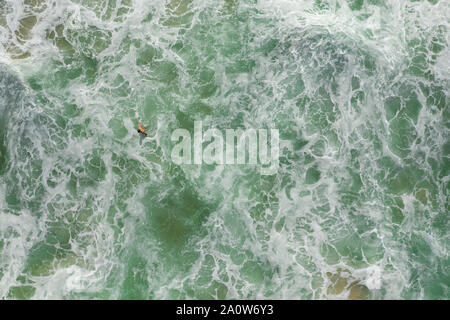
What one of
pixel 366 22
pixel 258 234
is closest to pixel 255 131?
pixel 258 234

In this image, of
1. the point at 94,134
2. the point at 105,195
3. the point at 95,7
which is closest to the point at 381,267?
the point at 105,195

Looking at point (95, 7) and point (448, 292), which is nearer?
point (448, 292)

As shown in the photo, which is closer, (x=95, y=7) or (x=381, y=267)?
(x=381, y=267)

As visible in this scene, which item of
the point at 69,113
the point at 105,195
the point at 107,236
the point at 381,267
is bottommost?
the point at 381,267

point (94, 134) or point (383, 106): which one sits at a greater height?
point (383, 106)

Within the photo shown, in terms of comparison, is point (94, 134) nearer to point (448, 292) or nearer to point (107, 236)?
point (107, 236)

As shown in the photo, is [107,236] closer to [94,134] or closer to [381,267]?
[94,134]
